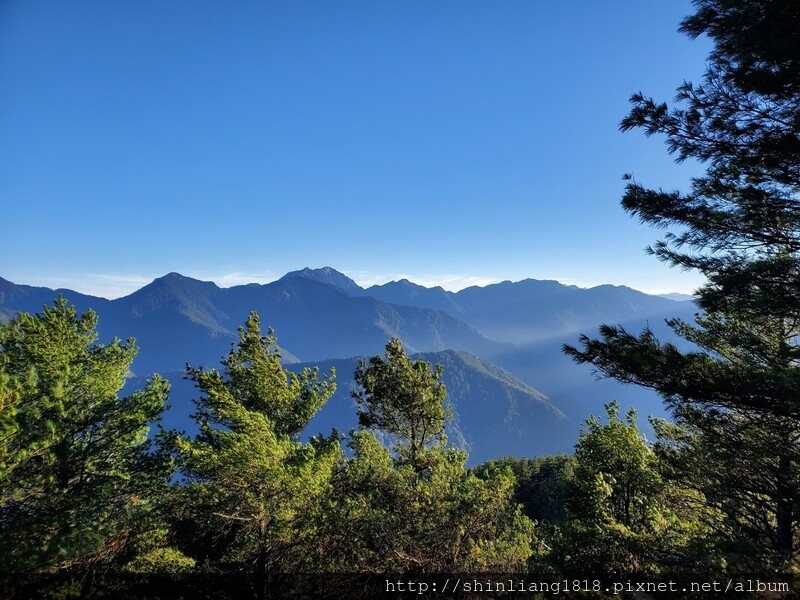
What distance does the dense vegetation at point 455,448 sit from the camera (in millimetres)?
6875

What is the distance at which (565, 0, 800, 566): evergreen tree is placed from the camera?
6348 millimetres

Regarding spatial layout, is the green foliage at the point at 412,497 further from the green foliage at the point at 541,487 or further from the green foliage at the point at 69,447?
the green foliage at the point at 541,487

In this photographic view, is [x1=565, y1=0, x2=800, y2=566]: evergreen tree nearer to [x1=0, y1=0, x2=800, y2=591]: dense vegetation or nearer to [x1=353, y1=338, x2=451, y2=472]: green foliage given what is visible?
[x1=0, y1=0, x2=800, y2=591]: dense vegetation

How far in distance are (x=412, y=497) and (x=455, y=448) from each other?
11.9 ft

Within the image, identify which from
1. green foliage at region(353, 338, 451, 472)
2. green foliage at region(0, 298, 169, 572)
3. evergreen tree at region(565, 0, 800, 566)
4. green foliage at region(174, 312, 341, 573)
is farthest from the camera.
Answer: green foliage at region(353, 338, 451, 472)

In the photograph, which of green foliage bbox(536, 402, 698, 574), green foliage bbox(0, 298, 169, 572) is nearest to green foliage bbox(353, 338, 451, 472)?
green foliage bbox(536, 402, 698, 574)

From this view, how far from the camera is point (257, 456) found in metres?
10.9

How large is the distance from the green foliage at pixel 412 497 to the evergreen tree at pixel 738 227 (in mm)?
7248

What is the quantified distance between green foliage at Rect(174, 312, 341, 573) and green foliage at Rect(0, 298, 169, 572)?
2.02 metres

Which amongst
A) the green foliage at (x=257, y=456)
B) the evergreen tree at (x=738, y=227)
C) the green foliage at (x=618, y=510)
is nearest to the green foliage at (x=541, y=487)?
the green foliage at (x=618, y=510)

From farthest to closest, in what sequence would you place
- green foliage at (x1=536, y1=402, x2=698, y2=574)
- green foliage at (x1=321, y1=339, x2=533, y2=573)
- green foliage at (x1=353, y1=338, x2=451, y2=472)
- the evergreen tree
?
1. green foliage at (x1=353, y1=338, x2=451, y2=472)
2. green foliage at (x1=321, y1=339, x2=533, y2=573)
3. green foliage at (x1=536, y1=402, x2=698, y2=574)
4. the evergreen tree

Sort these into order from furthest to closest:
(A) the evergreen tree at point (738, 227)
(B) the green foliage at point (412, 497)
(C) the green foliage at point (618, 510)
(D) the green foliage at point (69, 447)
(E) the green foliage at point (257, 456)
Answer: (B) the green foliage at point (412, 497)
(C) the green foliage at point (618, 510)
(E) the green foliage at point (257, 456)
(D) the green foliage at point (69, 447)
(A) the evergreen tree at point (738, 227)

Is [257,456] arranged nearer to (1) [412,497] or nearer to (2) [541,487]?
(1) [412,497]

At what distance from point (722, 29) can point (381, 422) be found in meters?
15.5
